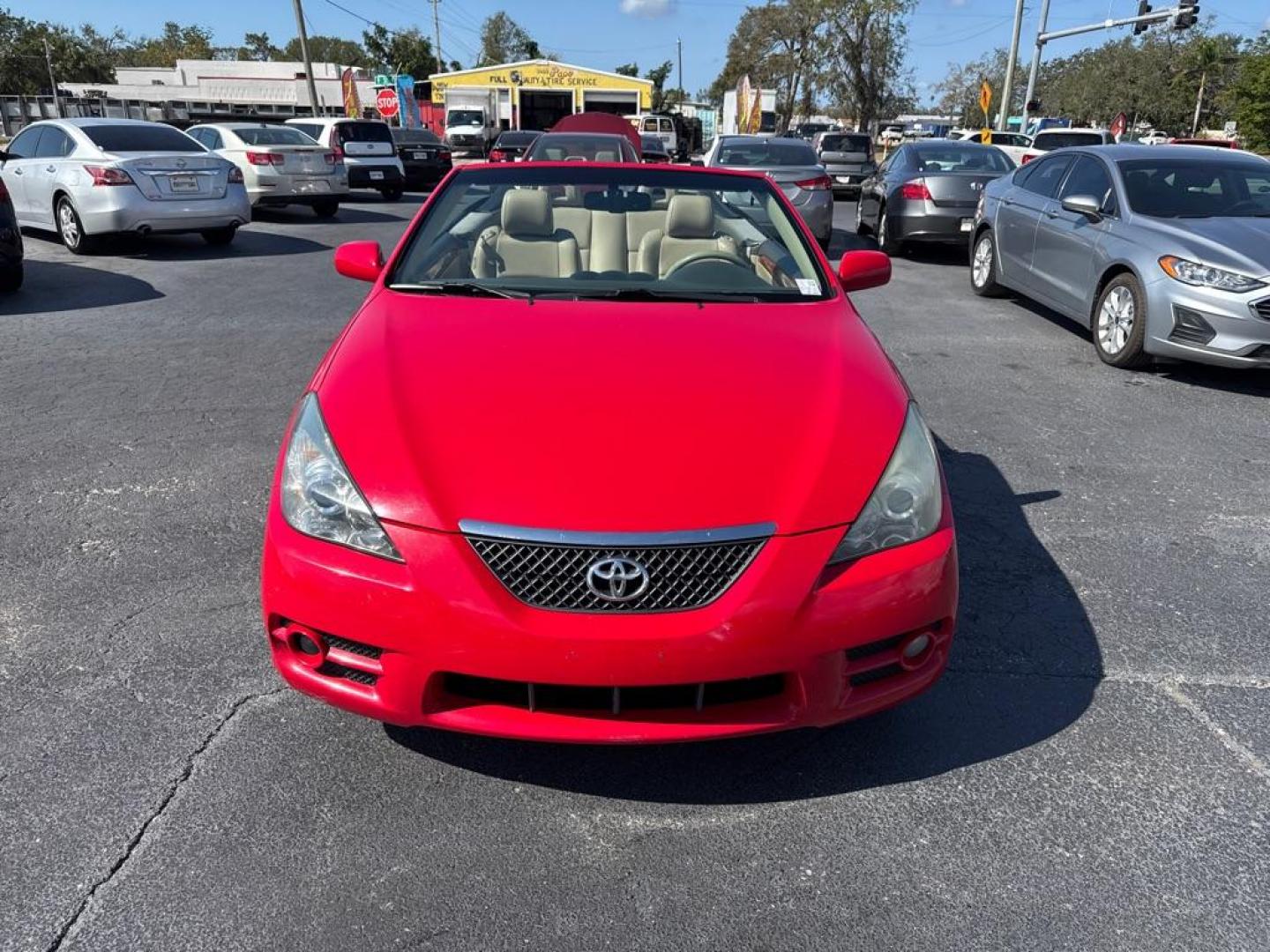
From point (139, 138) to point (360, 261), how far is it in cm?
891

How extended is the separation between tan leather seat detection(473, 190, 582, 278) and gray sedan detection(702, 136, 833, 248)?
7.68 m

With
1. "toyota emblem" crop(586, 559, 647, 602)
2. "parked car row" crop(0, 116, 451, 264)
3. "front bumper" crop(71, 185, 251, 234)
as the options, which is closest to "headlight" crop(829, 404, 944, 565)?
"toyota emblem" crop(586, 559, 647, 602)

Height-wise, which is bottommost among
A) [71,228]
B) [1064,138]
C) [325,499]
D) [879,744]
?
[879,744]

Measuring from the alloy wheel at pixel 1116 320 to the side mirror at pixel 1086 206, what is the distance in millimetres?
659

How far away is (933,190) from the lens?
11.1 meters

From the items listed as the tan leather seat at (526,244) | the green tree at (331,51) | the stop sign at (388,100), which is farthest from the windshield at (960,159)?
the green tree at (331,51)

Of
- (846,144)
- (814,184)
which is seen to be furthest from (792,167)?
(846,144)

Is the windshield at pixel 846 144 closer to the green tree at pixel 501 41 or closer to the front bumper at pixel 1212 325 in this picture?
the front bumper at pixel 1212 325

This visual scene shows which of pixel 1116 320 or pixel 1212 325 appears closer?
pixel 1212 325

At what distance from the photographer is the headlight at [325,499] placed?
2273 mm

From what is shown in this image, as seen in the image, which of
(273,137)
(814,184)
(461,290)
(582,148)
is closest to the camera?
(461,290)

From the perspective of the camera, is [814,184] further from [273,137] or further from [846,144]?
[846,144]

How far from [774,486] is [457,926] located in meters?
1.25

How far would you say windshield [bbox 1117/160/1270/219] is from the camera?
6.91 m
